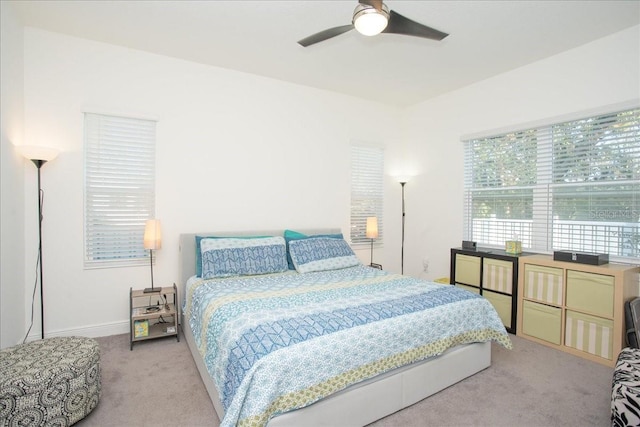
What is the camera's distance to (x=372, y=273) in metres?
3.20

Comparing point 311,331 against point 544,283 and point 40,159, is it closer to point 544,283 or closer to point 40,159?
point 544,283

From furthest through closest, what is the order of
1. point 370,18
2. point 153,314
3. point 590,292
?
point 153,314, point 590,292, point 370,18

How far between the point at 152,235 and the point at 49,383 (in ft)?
4.90

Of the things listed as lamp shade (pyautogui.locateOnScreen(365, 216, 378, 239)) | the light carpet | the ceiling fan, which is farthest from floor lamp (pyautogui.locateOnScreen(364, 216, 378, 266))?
the ceiling fan

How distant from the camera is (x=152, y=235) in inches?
118

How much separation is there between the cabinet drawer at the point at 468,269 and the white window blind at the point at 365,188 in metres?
1.21

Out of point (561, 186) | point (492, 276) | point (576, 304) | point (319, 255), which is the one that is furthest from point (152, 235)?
point (561, 186)

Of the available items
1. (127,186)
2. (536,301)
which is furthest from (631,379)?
(127,186)

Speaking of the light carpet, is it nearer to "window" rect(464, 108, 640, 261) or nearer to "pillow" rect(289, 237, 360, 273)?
"window" rect(464, 108, 640, 261)

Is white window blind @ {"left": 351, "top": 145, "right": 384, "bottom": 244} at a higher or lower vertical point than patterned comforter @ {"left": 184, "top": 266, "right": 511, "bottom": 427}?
higher

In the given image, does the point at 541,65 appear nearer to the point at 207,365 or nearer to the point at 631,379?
the point at 631,379

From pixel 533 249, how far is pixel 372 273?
182 centimetres

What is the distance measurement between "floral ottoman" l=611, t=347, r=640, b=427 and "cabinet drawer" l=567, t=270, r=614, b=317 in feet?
3.08

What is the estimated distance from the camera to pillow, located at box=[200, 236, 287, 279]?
2.97 metres
